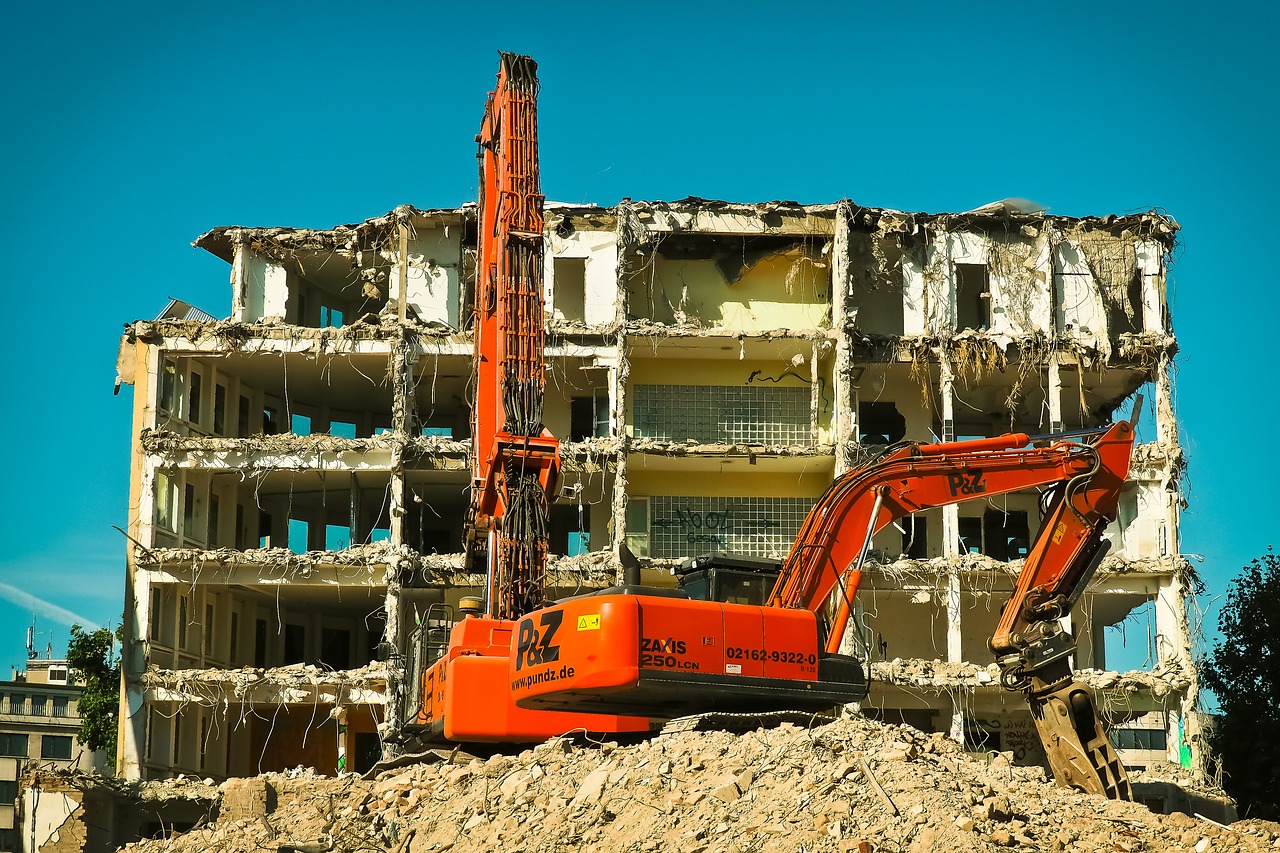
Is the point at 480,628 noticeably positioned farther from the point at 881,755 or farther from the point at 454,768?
the point at 881,755

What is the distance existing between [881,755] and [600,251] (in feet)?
84.0

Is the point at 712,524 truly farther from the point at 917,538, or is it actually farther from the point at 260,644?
the point at 260,644

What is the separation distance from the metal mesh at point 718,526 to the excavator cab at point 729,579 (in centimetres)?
1858

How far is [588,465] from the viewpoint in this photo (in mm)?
38719

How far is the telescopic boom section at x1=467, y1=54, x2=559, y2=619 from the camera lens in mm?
23828

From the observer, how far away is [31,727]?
268 ft

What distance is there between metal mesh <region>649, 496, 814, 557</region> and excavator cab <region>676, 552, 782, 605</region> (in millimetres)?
18581

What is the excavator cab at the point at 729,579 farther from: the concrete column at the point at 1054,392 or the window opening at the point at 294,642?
the window opening at the point at 294,642

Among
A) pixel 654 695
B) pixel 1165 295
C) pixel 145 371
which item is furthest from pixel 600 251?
pixel 654 695

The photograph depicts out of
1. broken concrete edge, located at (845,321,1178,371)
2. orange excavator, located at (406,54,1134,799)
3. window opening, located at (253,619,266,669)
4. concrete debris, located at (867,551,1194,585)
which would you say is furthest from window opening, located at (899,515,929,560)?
window opening, located at (253,619,266,669)

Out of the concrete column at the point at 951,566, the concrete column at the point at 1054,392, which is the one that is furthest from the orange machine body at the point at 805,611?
the concrete column at the point at 1054,392

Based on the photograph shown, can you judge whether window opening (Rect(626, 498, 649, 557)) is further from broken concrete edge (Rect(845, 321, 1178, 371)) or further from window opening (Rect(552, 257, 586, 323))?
broken concrete edge (Rect(845, 321, 1178, 371))

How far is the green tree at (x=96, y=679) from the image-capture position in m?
45.2

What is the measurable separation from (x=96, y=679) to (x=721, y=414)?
22.1 metres
